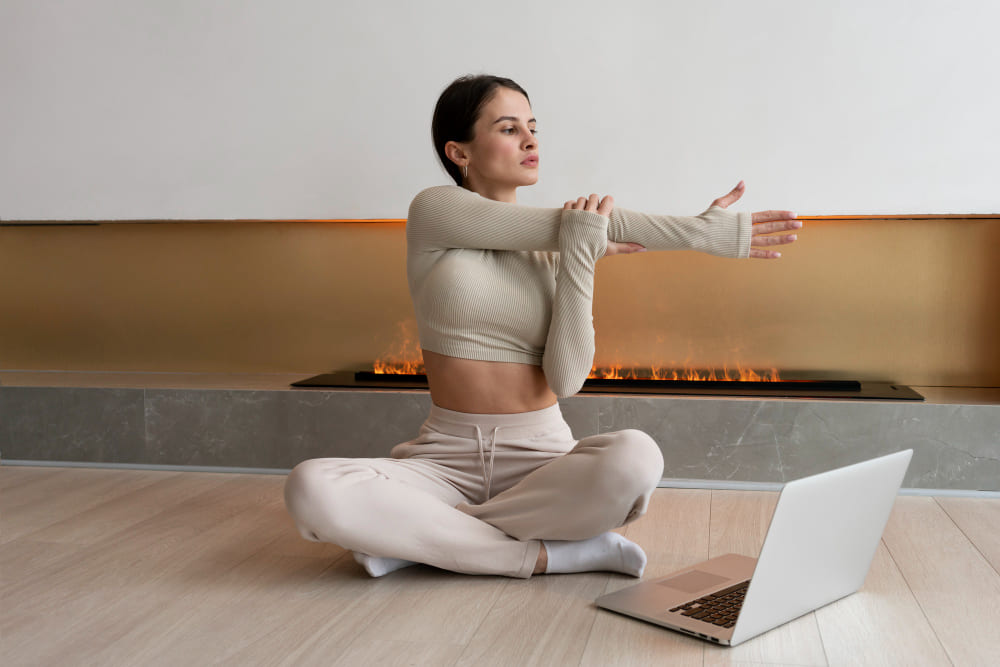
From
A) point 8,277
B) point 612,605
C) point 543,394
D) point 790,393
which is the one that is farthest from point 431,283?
point 8,277

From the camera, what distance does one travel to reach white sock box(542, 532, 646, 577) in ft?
6.92

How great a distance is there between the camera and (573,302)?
2.14 metres

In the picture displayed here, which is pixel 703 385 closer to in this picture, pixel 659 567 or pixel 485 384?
pixel 659 567

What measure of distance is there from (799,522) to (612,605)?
43cm

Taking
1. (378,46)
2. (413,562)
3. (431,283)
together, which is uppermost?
(378,46)

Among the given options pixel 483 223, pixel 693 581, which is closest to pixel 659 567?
pixel 693 581

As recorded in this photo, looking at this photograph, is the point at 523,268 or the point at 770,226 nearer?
the point at 770,226

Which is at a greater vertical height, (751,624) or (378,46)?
(378,46)

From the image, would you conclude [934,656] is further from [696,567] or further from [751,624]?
[696,567]

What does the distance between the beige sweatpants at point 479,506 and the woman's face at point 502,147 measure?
1.99 feet

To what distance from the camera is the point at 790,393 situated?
10.2 ft

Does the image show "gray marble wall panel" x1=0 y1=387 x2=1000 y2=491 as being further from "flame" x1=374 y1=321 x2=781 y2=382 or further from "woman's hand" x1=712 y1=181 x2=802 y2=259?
"woman's hand" x1=712 y1=181 x2=802 y2=259

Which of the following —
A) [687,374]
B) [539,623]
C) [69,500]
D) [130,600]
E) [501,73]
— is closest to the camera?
[539,623]

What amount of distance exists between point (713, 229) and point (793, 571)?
2.55 feet
